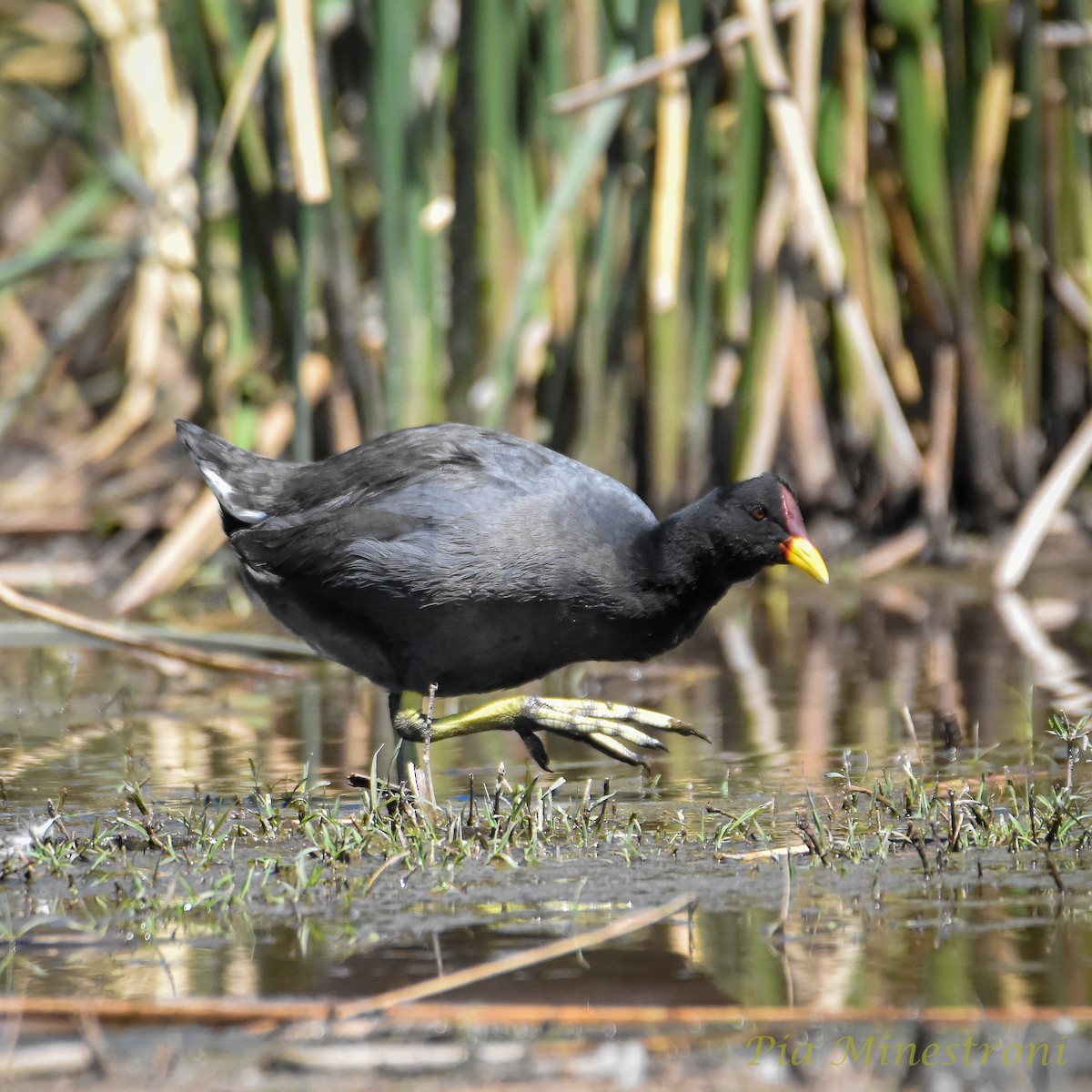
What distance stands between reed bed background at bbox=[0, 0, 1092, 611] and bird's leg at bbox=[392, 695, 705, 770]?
1.86 m

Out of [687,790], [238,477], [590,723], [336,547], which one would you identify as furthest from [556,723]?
[238,477]

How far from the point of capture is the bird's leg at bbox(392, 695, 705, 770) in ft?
12.8

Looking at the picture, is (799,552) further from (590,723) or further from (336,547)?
(336,547)

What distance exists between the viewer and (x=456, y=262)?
19.4 ft

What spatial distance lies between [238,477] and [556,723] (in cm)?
114

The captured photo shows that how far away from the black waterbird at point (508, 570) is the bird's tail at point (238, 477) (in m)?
0.25

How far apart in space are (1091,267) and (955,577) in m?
1.28

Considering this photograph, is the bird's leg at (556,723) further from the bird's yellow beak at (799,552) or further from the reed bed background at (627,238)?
the reed bed background at (627,238)

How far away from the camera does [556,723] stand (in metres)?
3.90

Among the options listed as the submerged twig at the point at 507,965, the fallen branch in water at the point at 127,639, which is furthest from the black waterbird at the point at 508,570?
the submerged twig at the point at 507,965

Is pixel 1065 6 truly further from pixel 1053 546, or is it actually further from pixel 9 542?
→ pixel 9 542

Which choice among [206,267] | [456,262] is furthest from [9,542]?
[456,262]

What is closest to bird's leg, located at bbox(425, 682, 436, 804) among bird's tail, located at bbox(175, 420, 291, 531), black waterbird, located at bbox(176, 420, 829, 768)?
black waterbird, located at bbox(176, 420, 829, 768)

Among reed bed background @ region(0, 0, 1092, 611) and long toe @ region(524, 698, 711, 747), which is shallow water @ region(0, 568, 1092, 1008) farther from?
reed bed background @ region(0, 0, 1092, 611)
